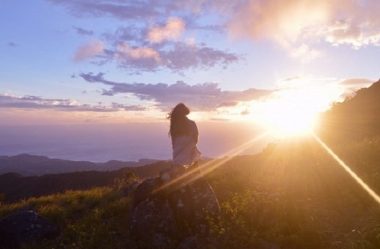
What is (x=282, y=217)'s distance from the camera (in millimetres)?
13422

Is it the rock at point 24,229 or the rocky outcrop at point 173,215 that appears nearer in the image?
the rocky outcrop at point 173,215

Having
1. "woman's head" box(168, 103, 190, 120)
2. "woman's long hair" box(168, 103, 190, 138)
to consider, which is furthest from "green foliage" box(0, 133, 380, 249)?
"woman's head" box(168, 103, 190, 120)

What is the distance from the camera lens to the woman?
16.0 metres

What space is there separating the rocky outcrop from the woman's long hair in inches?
84.3

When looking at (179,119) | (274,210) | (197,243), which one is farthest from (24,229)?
(274,210)

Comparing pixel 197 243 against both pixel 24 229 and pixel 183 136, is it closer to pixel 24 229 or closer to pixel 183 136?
pixel 183 136

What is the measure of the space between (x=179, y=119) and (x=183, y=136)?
618mm

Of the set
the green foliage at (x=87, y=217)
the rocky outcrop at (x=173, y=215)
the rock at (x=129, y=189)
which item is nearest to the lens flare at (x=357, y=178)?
the rocky outcrop at (x=173, y=215)

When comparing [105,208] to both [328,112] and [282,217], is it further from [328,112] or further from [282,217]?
[328,112]

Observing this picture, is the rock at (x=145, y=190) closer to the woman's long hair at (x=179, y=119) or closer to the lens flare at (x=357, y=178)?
the woman's long hair at (x=179, y=119)

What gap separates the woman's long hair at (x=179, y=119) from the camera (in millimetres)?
15930

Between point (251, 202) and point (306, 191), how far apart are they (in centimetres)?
283

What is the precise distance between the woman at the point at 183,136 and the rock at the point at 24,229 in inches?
187

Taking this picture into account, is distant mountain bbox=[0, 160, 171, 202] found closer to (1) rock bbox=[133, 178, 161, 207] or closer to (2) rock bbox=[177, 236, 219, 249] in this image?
(1) rock bbox=[133, 178, 161, 207]
